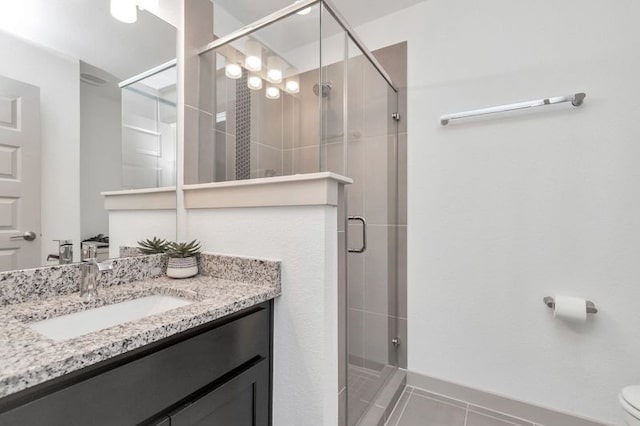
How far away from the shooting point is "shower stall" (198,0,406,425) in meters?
1.32

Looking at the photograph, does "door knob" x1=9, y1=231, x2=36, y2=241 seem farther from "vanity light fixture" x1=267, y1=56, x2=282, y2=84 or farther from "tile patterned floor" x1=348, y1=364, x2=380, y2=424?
"tile patterned floor" x1=348, y1=364, x2=380, y2=424

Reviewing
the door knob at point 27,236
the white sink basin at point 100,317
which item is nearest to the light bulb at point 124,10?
the door knob at point 27,236

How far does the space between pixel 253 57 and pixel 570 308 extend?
2.03 m

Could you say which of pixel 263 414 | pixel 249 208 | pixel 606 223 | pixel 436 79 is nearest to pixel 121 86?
pixel 249 208

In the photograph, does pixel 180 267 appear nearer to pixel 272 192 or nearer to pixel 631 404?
pixel 272 192

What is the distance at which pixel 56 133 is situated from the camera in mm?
1048

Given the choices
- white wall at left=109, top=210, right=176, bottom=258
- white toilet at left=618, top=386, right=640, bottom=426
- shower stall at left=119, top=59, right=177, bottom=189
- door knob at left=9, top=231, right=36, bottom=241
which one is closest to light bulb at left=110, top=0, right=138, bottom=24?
shower stall at left=119, top=59, right=177, bottom=189

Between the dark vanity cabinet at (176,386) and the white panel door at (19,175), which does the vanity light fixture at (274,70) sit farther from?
the dark vanity cabinet at (176,386)

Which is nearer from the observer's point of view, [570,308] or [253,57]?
[570,308]

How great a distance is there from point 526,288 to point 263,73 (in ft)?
6.06

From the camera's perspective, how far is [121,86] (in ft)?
4.01

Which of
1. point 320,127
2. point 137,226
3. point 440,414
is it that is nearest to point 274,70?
point 320,127

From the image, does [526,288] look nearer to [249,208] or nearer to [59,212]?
[249,208]

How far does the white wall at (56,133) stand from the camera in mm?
998
